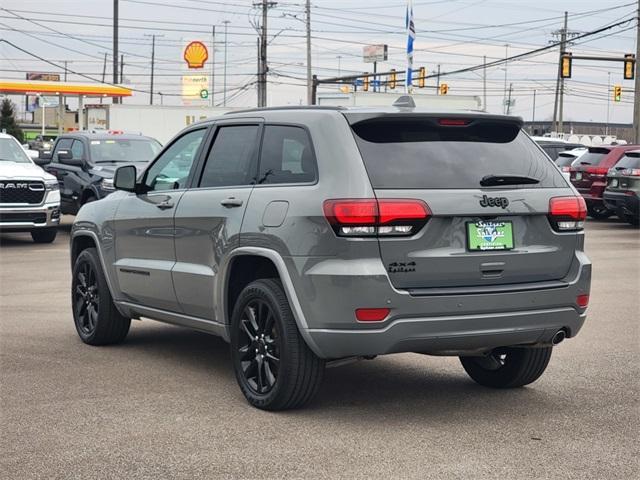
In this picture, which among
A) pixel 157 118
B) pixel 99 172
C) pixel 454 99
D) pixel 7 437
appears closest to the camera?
pixel 7 437

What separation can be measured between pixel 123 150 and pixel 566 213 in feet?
47.4

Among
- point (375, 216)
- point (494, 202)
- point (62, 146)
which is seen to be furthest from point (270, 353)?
point (62, 146)

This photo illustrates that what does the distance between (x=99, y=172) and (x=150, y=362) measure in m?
11.5

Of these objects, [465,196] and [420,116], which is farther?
[420,116]

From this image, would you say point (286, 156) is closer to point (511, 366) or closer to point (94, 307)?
point (511, 366)

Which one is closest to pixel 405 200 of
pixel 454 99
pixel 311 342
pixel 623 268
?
pixel 311 342

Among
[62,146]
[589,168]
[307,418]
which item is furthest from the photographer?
[589,168]

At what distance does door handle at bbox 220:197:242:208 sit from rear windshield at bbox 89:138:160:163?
1306 cm

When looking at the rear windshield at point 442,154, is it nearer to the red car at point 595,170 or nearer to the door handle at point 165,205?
the door handle at point 165,205

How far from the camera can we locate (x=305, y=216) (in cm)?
593

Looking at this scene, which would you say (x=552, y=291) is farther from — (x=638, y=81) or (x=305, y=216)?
(x=638, y=81)

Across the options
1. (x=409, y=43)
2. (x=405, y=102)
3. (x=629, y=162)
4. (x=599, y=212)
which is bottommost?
(x=599, y=212)

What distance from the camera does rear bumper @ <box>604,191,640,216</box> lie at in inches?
854

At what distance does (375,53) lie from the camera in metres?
89.1
